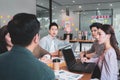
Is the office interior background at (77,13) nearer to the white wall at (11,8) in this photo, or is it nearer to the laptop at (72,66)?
the white wall at (11,8)

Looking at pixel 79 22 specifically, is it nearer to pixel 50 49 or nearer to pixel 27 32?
pixel 50 49

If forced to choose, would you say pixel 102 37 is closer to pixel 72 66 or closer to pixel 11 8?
pixel 72 66

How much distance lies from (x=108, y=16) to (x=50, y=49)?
8.28 m

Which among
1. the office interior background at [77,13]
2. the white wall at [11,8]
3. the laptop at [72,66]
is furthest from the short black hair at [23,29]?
the office interior background at [77,13]

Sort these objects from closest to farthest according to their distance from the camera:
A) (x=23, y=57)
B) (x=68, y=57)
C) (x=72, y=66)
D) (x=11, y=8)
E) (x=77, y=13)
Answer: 1. (x=23, y=57)
2. (x=72, y=66)
3. (x=68, y=57)
4. (x=11, y=8)
5. (x=77, y=13)

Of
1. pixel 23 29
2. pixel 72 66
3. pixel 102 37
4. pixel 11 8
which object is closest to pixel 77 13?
pixel 11 8

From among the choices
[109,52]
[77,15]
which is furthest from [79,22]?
[109,52]

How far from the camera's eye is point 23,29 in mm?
964

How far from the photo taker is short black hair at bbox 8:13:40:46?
97 centimetres

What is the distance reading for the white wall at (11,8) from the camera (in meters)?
4.60

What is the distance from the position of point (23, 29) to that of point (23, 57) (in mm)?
145

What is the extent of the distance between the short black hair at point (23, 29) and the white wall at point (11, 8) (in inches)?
145

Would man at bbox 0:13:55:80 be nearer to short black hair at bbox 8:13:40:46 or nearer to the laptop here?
short black hair at bbox 8:13:40:46

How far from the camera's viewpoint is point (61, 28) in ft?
35.6
